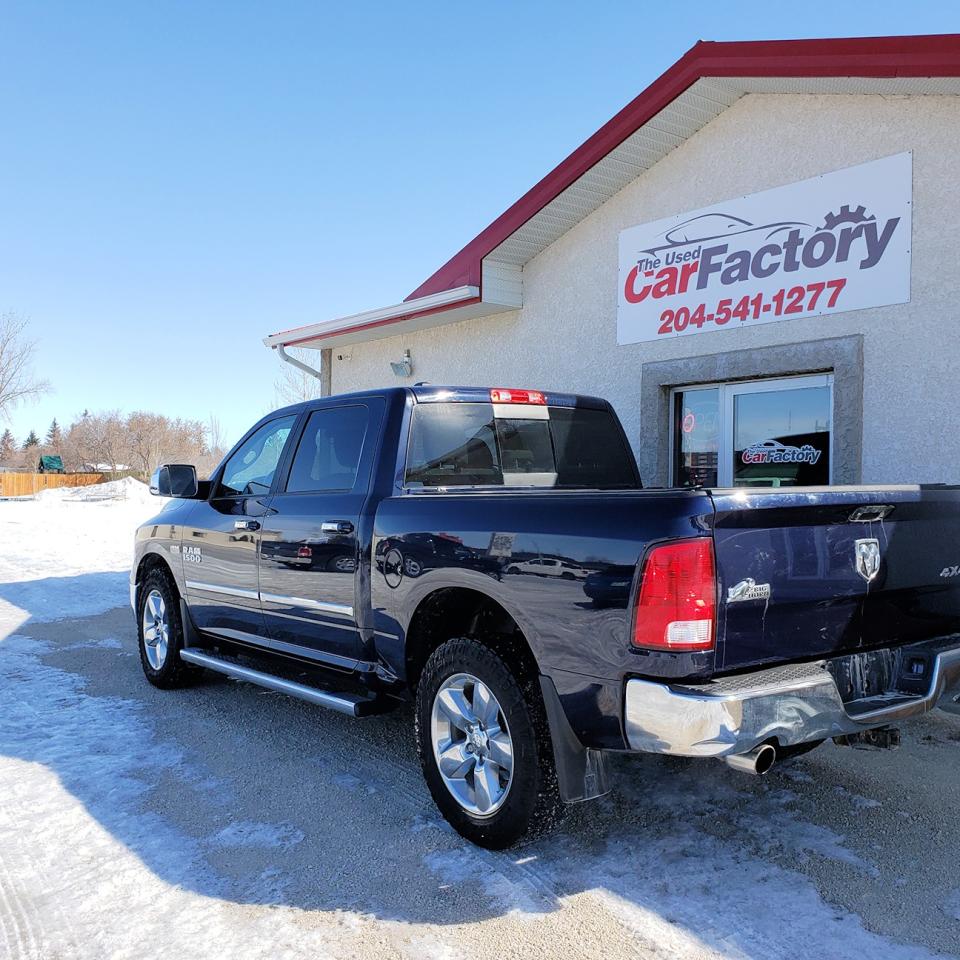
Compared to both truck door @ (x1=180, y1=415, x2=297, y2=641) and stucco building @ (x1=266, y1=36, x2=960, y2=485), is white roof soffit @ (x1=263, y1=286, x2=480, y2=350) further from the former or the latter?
truck door @ (x1=180, y1=415, x2=297, y2=641)

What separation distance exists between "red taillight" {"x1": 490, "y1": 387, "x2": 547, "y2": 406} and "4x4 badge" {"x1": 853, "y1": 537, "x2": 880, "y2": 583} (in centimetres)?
199

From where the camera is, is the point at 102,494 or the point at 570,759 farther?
the point at 102,494

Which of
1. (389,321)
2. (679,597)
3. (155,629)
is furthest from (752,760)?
(389,321)

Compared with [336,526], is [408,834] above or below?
below

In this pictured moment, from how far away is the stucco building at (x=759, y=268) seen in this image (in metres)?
6.38

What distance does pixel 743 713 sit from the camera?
280cm

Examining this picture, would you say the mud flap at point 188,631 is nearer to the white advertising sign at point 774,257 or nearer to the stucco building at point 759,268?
the stucco building at point 759,268

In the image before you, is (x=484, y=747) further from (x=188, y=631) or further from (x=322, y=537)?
(x=188, y=631)

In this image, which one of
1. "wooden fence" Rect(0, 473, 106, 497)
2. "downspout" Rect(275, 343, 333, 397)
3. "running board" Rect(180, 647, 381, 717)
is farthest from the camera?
"wooden fence" Rect(0, 473, 106, 497)

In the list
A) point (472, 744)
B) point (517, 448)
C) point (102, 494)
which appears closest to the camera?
point (472, 744)

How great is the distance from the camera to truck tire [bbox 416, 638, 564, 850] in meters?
3.26

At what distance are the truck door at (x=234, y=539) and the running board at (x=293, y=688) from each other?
7.3 inches

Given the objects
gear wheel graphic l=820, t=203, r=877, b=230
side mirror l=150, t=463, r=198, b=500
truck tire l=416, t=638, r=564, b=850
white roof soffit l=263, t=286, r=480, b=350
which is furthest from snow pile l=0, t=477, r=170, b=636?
gear wheel graphic l=820, t=203, r=877, b=230

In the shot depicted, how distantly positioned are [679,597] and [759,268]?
17.5 feet
